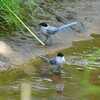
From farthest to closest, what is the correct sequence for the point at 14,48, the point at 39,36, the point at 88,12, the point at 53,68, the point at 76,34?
A: the point at 88,12, the point at 76,34, the point at 39,36, the point at 14,48, the point at 53,68

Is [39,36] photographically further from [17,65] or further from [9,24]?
[17,65]

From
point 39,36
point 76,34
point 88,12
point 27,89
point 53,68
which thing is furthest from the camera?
point 88,12

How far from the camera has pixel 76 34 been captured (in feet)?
37.9

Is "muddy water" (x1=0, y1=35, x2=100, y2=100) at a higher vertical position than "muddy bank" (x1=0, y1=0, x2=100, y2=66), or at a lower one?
lower

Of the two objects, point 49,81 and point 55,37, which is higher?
point 55,37

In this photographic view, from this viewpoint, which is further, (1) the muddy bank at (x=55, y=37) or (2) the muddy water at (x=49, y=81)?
(1) the muddy bank at (x=55, y=37)

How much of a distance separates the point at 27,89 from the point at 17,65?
19.9 feet

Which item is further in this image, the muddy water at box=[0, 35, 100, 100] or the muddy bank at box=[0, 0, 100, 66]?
the muddy bank at box=[0, 0, 100, 66]

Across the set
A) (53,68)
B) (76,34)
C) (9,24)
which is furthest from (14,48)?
(76,34)

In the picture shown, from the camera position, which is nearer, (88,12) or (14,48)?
(14,48)

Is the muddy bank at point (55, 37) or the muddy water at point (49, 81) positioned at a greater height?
the muddy bank at point (55, 37)

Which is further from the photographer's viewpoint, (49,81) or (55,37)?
(55,37)

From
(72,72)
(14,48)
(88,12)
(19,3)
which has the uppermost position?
(88,12)

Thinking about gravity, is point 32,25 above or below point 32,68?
above
